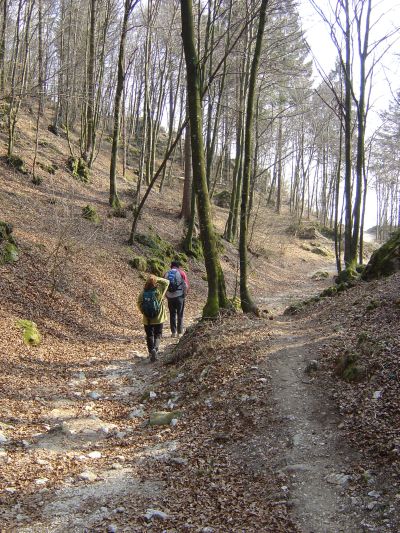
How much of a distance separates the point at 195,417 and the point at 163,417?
1.49 ft

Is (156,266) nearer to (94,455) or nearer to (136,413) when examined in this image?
(136,413)

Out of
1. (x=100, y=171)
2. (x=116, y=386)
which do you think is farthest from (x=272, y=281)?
(x=116, y=386)

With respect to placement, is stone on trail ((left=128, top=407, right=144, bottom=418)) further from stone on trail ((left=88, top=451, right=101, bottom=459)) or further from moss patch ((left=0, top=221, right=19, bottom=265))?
moss patch ((left=0, top=221, right=19, bottom=265))

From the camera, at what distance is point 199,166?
9.41 meters

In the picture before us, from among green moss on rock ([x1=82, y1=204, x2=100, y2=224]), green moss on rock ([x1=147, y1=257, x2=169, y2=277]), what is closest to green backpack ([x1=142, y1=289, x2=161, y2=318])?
green moss on rock ([x1=147, y1=257, x2=169, y2=277])

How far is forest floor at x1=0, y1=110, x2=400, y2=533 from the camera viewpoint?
3.98 m

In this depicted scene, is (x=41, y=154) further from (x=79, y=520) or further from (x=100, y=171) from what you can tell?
(x=79, y=520)

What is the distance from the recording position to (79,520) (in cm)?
388

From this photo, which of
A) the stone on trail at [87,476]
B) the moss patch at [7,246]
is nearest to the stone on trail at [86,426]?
the stone on trail at [87,476]

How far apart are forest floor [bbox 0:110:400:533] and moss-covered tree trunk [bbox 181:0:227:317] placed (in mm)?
580

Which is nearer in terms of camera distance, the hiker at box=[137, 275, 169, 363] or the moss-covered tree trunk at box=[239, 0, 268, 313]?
the hiker at box=[137, 275, 169, 363]

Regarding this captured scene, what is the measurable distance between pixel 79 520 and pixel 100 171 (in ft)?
75.2

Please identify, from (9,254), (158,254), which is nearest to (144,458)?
(9,254)

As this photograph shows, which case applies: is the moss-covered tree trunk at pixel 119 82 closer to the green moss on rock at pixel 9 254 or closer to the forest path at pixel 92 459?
the green moss on rock at pixel 9 254
